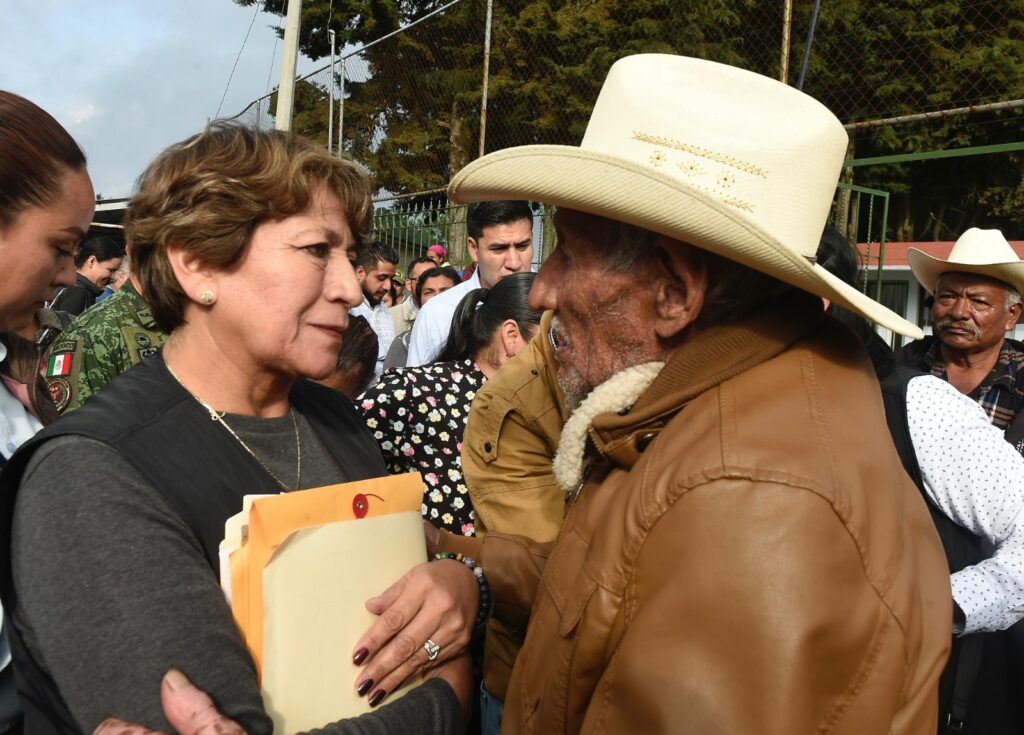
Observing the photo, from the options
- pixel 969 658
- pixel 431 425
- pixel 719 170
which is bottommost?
pixel 969 658

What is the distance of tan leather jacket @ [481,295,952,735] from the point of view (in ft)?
3.87

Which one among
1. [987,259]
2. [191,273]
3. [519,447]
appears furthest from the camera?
[987,259]

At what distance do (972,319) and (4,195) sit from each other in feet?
13.6

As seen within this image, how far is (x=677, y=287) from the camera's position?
157 centimetres

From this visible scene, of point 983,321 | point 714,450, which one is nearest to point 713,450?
point 714,450

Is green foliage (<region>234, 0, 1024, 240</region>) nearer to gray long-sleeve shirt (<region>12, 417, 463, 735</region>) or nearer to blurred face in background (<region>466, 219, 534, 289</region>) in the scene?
blurred face in background (<region>466, 219, 534, 289</region>)

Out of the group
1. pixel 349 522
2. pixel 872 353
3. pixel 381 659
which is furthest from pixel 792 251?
pixel 872 353

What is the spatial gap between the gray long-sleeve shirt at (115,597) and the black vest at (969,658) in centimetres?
192

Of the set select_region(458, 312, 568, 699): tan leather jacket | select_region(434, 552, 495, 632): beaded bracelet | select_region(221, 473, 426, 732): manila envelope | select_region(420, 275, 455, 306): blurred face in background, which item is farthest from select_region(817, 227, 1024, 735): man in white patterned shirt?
select_region(420, 275, 455, 306): blurred face in background

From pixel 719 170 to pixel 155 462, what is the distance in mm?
1089

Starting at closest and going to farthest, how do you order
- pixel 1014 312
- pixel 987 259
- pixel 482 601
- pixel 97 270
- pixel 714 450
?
pixel 714 450, pixel 482 601, pixel 987 259, pixel 1014 312, pixel 97 270

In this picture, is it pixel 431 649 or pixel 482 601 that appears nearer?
pixel 431 649

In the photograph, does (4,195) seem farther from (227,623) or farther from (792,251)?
(792,251)

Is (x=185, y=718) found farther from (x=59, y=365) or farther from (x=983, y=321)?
(x=983, y=321)
